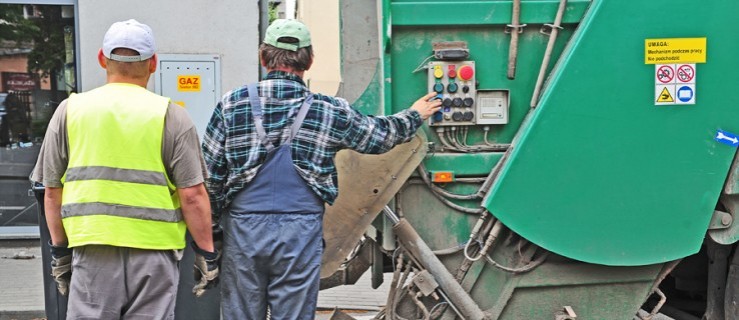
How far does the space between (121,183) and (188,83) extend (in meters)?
2.75

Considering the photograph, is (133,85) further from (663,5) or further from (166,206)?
(663,5)

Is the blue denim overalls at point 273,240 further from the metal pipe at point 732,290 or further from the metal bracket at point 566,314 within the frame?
the metal pipe at point 732,290

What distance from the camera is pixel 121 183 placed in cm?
288

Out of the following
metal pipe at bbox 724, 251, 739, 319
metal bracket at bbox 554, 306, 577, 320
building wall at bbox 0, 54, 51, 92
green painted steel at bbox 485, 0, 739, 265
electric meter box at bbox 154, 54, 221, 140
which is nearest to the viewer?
green painted steel at bbox 485, 0, 739, 265

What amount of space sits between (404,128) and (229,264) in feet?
2.98

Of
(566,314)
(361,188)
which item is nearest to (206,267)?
(361,188)

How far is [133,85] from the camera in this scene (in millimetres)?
2961

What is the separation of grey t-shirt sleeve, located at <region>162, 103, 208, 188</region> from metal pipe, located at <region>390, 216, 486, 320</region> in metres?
1.12

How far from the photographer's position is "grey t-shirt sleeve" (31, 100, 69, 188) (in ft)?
9.56

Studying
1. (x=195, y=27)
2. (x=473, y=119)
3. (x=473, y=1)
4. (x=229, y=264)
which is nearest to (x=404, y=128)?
(x=473, y=119)

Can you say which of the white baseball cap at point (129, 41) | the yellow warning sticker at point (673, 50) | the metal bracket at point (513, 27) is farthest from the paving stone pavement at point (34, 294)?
the white baseball cap at point (129, 41)

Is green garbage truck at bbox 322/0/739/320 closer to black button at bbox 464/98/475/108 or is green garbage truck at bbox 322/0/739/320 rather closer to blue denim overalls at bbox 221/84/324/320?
black button at bbox 464/98/475/108

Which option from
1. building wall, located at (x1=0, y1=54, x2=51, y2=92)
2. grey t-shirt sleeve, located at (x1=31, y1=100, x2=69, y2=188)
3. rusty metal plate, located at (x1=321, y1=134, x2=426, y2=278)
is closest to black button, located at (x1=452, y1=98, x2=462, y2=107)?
rusty metal plate, located at (x1=321, y1=134, x2=426, y2=278)

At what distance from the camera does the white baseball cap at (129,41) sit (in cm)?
289
